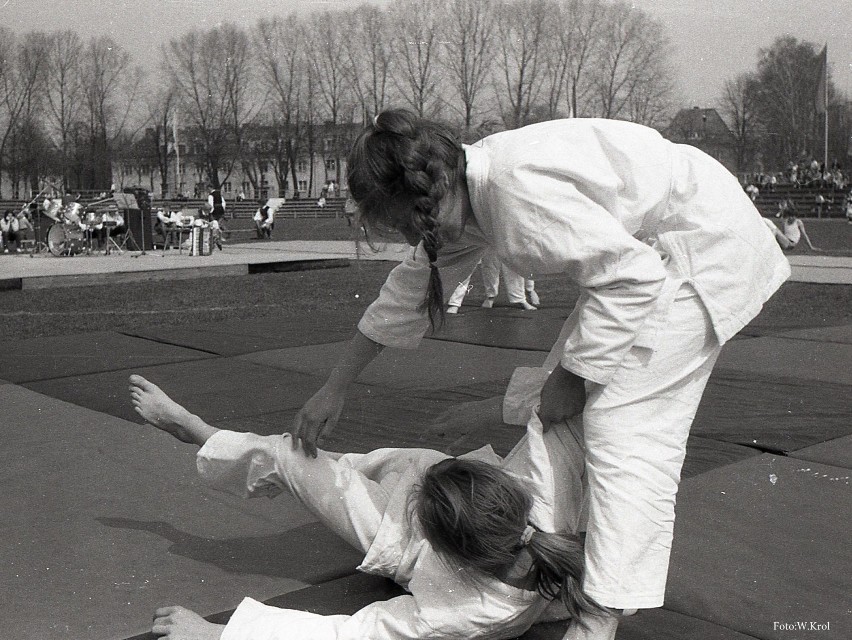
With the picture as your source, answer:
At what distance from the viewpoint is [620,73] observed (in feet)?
75.3

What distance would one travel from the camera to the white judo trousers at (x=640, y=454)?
217 cm

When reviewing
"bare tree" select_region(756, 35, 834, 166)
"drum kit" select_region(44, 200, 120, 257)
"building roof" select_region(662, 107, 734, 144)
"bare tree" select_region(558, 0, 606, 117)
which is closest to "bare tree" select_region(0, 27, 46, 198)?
"drum kit" select_region(44, 200, 120, 257)

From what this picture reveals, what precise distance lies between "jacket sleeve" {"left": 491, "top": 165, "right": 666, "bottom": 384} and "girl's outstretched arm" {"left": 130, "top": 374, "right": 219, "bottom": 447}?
46.0 inches

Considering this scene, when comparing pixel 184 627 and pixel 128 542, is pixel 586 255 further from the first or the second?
pixel 128 542

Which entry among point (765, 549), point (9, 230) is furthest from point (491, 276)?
point (9, 230)

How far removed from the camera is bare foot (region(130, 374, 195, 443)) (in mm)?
2885

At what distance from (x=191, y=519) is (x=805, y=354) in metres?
4.63

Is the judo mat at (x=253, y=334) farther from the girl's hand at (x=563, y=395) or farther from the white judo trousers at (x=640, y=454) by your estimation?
the white judo trousers at (x=640, y=454)

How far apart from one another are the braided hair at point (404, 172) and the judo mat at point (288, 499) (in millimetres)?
738

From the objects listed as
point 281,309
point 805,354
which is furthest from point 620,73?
point 805,354

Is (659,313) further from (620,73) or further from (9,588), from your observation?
(620,73)

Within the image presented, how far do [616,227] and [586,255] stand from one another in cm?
10

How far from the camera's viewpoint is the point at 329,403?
2.68 meters

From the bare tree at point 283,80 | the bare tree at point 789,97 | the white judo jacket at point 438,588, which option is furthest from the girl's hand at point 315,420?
the bare tree at point 789,97
